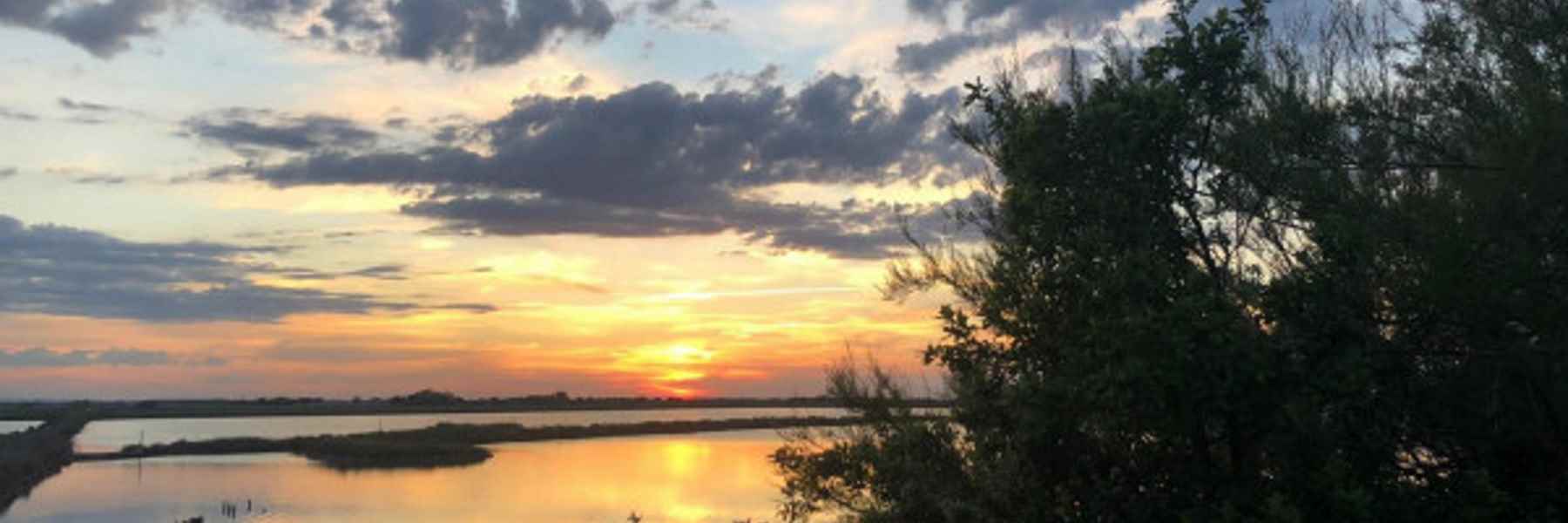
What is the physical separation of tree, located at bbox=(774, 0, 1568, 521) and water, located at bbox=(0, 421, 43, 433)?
125 metres

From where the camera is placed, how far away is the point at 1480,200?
13516 millimetres

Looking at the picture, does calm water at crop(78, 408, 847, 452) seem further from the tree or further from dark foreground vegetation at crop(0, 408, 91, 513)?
the tree

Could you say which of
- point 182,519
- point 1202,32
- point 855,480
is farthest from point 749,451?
point 1202,32

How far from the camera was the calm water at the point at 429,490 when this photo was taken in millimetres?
51938

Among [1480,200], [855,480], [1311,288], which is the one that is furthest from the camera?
[855,480]

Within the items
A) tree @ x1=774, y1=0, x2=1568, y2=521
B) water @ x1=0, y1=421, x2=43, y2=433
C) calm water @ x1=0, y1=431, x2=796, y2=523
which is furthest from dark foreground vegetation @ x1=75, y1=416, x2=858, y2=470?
tree @ x1=774, y1=0, x2=1568, y2=521

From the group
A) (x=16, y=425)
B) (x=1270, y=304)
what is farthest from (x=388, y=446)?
(x=1270, y=304)

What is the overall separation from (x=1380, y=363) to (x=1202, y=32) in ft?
13.4

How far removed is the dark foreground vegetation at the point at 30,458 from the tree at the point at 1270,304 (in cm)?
5306

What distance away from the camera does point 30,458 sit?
2783 inches

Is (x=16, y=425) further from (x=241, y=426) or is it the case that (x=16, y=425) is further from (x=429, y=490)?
(x=429, y=490)

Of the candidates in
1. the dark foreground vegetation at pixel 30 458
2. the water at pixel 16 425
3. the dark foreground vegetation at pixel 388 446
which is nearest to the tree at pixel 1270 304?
the dark foreground vegetation at pixel 30 458

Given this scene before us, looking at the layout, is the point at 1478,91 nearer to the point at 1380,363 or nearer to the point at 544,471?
the point at 1380,363

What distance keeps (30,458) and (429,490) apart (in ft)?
83.8
